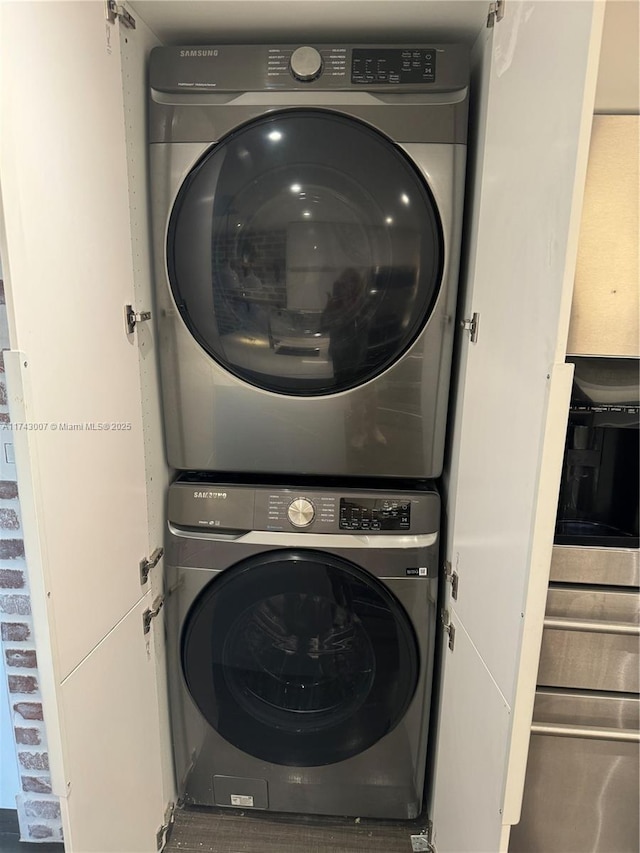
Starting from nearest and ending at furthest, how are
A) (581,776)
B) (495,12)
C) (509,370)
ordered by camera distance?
(509,370), (495,12), (581,776)

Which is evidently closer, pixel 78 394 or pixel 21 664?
pixel 78 394

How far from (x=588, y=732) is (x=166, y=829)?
1.10 m

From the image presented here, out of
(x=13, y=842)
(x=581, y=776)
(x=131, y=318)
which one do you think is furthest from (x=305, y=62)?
(x=13, y=842)

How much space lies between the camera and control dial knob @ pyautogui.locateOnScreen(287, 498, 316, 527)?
1.38 metres

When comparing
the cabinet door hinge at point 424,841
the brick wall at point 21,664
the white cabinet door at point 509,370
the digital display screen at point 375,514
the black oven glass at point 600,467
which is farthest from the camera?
the cabinet door hinge at point 424,841

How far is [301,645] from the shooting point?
146cm

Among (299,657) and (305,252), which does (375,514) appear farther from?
(305,252)

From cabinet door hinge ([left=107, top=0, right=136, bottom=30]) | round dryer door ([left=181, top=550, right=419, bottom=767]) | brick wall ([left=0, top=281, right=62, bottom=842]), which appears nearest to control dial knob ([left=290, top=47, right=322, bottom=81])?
cabinet door hinge ([left=107, top=0, right=136, bottom=30])

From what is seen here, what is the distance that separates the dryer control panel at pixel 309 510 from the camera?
138cm

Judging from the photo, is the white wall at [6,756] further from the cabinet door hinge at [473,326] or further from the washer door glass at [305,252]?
the cabinet door hinge at [473,326]

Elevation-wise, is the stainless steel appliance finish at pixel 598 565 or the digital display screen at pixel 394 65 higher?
the digital display screen at pixel 394 65

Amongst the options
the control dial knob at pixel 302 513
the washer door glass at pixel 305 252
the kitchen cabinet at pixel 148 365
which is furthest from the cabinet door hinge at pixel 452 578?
the washer door glass at pixel 305 252

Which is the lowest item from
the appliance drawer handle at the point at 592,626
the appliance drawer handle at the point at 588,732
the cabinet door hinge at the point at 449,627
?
the appliance drawer handle at the point at 588,732

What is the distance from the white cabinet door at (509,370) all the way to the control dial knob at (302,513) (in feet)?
1.10
